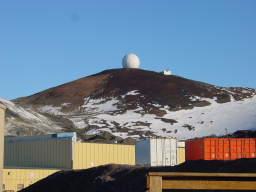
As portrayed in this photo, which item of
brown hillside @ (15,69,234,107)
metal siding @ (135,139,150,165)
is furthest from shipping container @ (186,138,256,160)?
brown hillside @ (15,69,234,107)

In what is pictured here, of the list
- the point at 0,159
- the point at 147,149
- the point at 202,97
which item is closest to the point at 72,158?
the point at 147,149

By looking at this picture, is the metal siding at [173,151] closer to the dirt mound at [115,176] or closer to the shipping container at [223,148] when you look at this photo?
the shipping container at [223,148]

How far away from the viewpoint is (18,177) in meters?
46.7

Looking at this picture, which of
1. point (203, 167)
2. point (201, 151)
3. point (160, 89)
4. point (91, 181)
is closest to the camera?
point (203, 167)

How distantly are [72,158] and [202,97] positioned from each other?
95285 mm

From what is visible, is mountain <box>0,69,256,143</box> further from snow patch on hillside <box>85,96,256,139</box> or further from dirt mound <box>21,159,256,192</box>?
dirt mound <box>21,159,256,192</box>

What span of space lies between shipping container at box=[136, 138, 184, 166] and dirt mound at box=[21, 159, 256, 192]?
341 inches

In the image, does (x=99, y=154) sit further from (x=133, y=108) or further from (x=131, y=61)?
(x=131, y=61)

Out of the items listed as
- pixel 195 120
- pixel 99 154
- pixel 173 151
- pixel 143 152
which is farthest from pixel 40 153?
pixel 195 120

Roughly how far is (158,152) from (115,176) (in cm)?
1072

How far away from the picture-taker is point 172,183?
22.6 feet

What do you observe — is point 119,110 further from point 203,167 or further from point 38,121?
point 203,167

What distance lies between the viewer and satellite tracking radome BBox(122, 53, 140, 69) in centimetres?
17223

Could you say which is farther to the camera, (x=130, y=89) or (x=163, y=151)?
(x=130, y=89)
